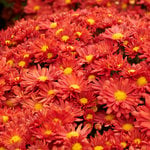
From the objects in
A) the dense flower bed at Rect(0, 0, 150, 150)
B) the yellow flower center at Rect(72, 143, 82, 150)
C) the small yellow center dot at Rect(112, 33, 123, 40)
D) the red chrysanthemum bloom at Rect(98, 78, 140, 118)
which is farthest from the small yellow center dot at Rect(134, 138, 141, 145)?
the small yellow center dot at Rect(112, 33, 123, 40)

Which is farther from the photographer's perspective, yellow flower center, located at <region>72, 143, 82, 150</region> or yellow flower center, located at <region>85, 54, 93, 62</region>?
yellow flower center, located at <region>85, 54, 93, 62</region>

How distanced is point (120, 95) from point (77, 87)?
0.75 ft

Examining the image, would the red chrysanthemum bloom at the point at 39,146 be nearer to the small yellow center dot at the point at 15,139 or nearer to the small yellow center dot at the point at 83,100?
the small yellow center dot at the point at 15,139

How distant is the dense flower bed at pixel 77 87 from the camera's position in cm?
157

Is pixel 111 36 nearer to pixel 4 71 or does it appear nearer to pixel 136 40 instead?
pixel 136 40

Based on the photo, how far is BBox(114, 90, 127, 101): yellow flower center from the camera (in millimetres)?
1712

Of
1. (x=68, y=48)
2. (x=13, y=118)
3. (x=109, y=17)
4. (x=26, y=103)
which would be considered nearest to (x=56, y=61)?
(x=68, y=48)

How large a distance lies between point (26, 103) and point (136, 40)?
0.75 metres

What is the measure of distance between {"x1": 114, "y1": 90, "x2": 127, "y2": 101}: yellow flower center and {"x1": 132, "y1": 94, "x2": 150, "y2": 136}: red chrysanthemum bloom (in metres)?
0.13

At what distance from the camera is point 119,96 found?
5.68 ft

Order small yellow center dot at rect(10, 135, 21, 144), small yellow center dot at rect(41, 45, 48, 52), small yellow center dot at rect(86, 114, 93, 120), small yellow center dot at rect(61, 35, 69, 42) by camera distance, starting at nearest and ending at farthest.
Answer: small yellow center dot at rect(10, 135, 21, 144) < small yellow center dot at rect(86, 114, 93, 120) < small yellow center dot at rect(41, 45, 48, 52) < small yellow center dot at rect(61, 35, 69, 42)

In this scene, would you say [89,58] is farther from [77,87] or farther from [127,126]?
[127,126]

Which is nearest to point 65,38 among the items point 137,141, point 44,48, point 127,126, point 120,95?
point 44,48

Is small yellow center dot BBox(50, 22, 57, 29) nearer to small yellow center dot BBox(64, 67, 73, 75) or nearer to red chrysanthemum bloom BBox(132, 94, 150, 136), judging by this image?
small yellow center dot BBox(64, 67, 73, 75)
